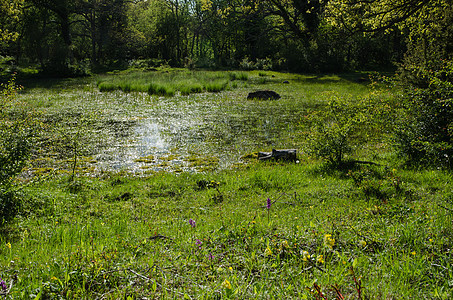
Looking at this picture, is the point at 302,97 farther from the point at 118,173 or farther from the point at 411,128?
the point at 118,173

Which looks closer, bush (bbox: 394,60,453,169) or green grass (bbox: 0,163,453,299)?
green grass (bbox: 0,163,453,299)

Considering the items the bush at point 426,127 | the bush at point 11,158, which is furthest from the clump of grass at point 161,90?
the bush at point 426,127

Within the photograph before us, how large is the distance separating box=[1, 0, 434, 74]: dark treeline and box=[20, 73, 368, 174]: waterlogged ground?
35.5 ft

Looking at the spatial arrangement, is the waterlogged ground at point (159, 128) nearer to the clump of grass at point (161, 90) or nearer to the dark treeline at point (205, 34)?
the clump of grass at point (161, 90)

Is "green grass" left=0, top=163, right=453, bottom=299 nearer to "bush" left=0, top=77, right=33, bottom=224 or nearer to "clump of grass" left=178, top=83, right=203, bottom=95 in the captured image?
"bush" left=0, top=77, right=33, bottom=224

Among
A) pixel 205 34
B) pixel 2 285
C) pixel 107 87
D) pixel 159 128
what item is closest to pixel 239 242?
pixel 2 285

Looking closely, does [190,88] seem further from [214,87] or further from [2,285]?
[2,285]

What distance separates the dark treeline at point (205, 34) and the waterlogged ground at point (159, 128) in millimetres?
10835

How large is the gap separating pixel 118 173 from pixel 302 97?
47.0 ft

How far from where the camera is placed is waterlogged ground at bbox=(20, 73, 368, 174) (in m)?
9.27

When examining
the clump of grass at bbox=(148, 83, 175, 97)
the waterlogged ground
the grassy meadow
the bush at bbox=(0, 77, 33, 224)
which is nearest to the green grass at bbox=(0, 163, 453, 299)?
the grassy meadow

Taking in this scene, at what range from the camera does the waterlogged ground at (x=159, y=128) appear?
927 centimetres

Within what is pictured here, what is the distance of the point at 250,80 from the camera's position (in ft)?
91.8

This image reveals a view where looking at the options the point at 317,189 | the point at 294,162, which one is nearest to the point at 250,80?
the point at 294,162
